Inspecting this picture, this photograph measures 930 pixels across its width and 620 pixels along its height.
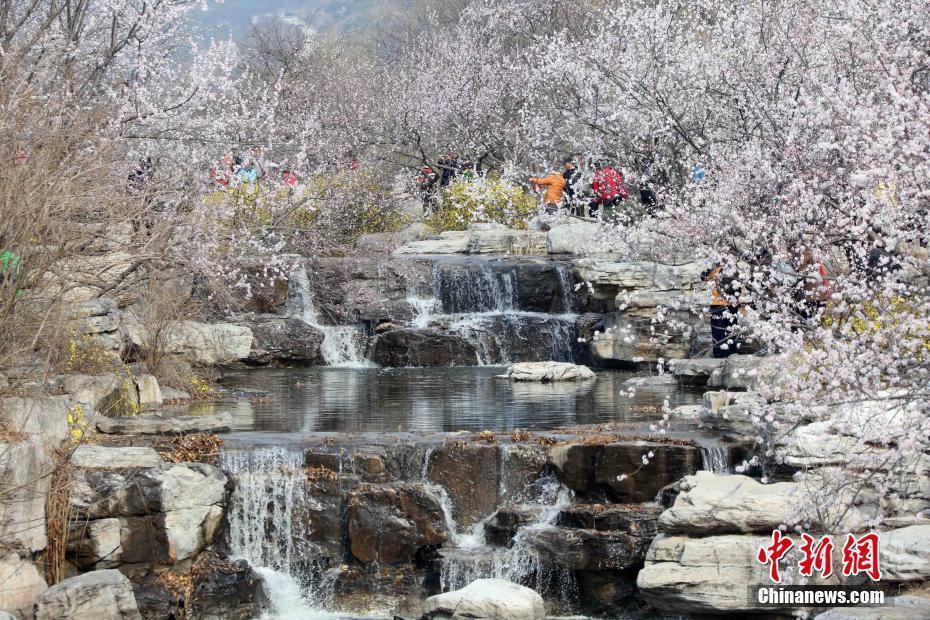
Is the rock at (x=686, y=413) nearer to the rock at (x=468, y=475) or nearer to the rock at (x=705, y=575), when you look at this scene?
the rock at (x=468, y=475)

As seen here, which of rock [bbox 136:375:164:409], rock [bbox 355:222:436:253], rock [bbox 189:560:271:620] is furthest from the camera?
rock [bbox 355:222:436:253]

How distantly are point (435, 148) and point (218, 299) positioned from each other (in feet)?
40.1

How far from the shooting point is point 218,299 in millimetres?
17344

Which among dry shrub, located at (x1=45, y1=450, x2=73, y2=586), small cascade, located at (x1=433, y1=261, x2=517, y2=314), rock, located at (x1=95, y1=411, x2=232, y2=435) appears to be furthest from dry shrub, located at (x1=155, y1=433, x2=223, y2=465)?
small cascade, located at (x1=433, y1=261, x2=517, y2=314)

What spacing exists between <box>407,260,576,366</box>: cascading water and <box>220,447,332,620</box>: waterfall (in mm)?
8503

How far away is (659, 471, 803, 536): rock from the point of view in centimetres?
800

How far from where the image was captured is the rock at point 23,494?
321 inches

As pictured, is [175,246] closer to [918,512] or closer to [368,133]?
[918,512]

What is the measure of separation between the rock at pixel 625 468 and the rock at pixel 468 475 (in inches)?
25.4

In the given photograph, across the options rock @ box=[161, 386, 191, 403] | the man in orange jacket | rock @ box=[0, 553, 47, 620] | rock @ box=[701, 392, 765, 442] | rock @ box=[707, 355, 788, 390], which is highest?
the man in orange jacket

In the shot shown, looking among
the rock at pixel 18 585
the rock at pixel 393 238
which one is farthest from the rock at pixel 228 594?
the rock at pixel 393 238

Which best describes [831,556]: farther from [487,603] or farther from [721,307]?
[721,307]

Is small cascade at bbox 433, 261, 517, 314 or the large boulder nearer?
the large boulder

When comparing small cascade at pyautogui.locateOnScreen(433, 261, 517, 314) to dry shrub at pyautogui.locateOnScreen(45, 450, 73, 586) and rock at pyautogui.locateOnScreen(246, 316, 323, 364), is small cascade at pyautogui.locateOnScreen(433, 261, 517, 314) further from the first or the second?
dry shrub at pyautogui.locateOnScreen(45, 450, 73, 586)
